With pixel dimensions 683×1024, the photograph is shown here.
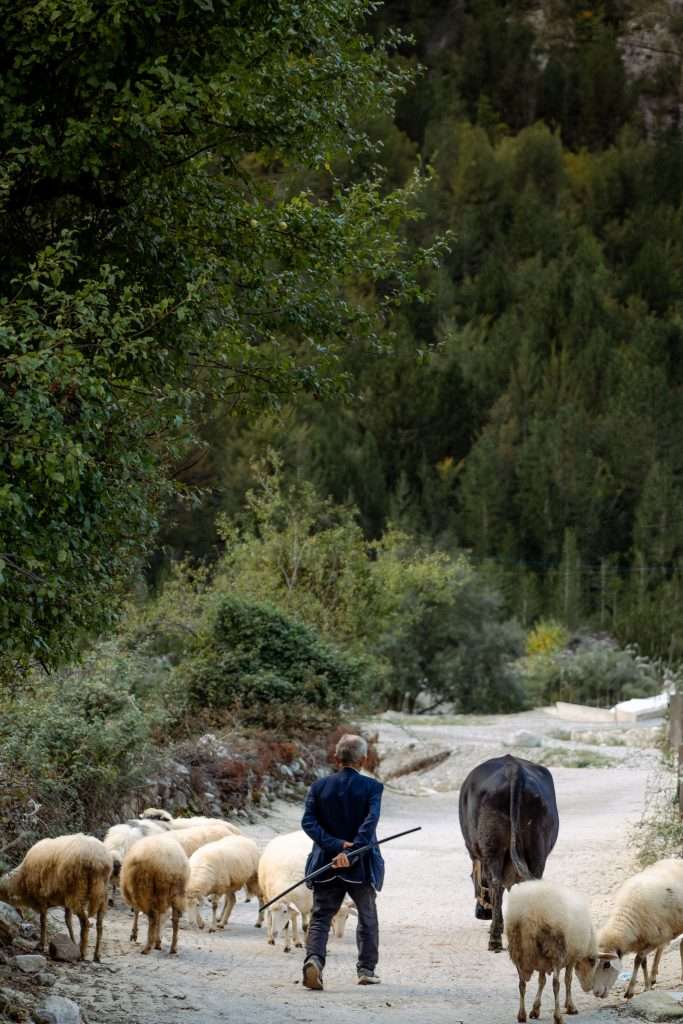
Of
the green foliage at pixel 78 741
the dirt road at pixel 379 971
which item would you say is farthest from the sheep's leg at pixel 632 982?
the green foliage at pixel 78 741

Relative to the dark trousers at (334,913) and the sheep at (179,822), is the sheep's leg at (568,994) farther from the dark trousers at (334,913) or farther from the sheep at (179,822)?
the sheep at (179,822)

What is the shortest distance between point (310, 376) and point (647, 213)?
14371 cm

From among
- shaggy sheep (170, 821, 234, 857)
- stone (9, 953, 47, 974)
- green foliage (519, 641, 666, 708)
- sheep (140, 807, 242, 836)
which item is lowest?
green foliage (519, 641, 666, 708)

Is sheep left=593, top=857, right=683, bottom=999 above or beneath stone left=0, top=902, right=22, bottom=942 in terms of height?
above

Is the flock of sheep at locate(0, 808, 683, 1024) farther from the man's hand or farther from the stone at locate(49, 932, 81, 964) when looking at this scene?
the man's hand

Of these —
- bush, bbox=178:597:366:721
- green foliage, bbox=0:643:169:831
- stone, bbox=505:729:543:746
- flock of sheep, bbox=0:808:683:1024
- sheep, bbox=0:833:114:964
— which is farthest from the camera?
stone, bbox=505:729:543:746

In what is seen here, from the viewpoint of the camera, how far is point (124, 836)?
1370 cm

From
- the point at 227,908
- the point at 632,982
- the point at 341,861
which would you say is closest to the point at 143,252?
the point at 341,861

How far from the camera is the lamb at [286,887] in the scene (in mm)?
12211

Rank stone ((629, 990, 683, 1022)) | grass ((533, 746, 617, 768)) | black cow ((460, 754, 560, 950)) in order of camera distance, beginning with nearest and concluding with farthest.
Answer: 1. stone ((629, 990, 683, 1022))
2. black cow ((460, 754, 560, 950))
3. grass ((533, 746, 617, 768))

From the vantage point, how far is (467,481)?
314ft

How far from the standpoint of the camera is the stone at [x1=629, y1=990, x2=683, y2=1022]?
30.8 ft

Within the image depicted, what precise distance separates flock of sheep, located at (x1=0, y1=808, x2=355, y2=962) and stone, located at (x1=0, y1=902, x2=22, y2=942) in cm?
13

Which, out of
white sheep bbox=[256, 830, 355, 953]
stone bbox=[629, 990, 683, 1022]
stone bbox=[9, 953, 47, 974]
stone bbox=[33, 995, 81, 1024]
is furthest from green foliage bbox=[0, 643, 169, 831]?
stone bbox=[629, 990, 683, 1022]
